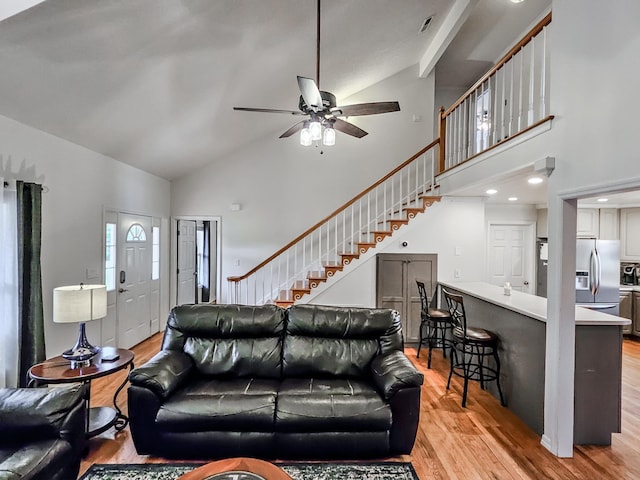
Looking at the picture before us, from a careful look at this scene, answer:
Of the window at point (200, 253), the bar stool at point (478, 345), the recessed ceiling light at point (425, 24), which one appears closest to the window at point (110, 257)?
the window at point (200, 253)

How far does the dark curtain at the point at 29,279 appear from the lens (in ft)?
10.3

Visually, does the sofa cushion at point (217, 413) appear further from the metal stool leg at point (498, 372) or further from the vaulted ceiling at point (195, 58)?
the vaulted ceiling at point (195, 58)

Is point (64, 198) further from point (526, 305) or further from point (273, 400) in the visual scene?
point (526, 305)

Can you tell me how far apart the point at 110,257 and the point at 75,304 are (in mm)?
2160

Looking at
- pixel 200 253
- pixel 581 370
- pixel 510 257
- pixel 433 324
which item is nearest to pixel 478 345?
pixel 581 370

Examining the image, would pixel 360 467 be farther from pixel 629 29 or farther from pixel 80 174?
pixel 80 174

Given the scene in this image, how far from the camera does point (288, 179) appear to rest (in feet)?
21.6

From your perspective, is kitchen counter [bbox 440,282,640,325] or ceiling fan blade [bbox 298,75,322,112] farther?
kitchen counter [bbox 440,282,640,325]

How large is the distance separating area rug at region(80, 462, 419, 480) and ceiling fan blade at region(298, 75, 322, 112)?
2.56 metres

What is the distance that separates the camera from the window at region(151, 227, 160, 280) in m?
5.88

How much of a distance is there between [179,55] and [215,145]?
258cm

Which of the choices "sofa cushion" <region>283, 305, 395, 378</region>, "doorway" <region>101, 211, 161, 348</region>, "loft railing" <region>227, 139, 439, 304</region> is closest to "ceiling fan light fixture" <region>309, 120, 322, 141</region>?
"sofa cushion" <region>283, 305, 395, 378</region>

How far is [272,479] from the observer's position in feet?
5.42

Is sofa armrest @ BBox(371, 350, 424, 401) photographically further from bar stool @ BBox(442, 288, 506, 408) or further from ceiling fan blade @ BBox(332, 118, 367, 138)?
ceiling fan blade @ BBox(332, 118, 367, 138)
